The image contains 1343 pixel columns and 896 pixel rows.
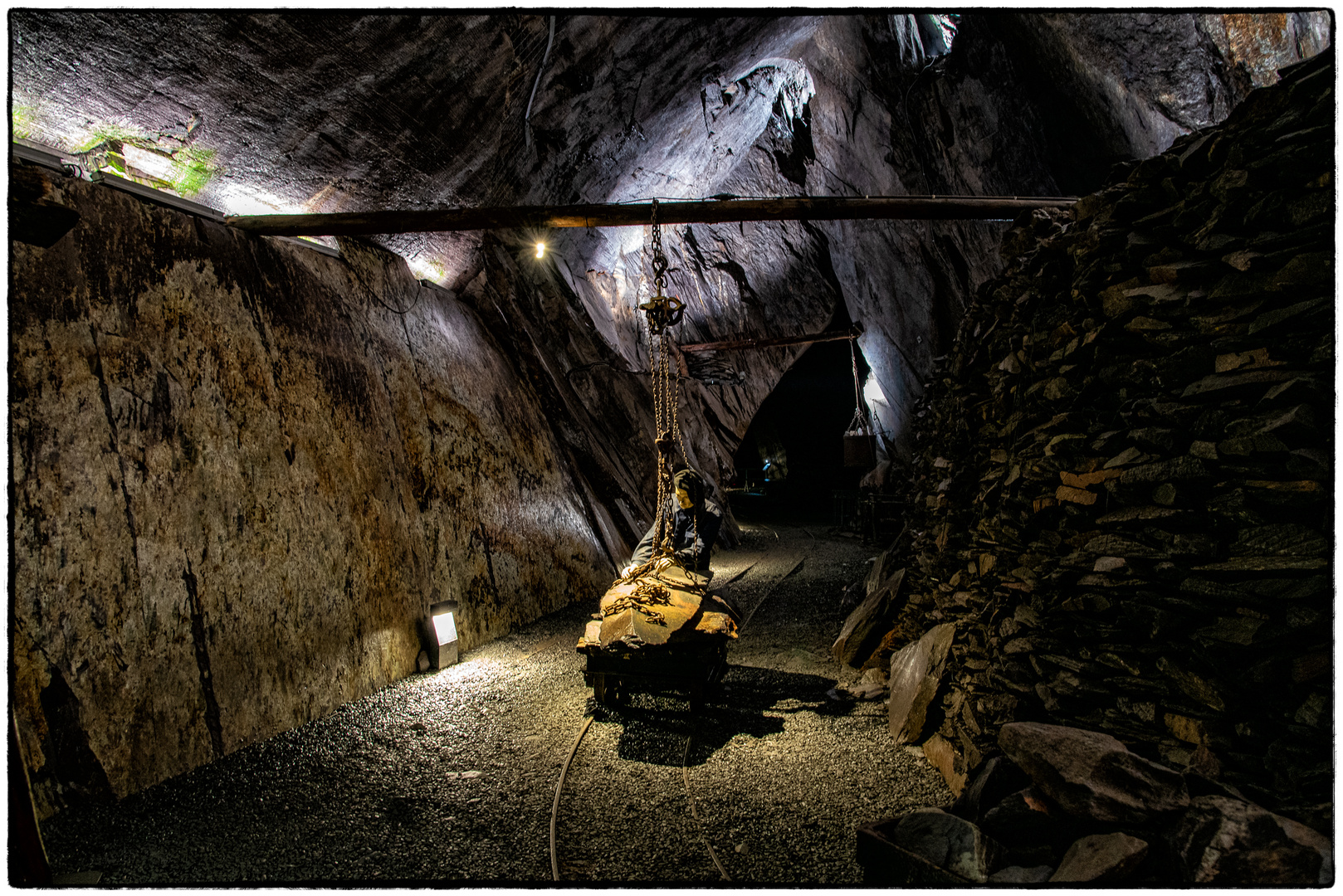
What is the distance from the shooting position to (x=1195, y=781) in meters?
2.41

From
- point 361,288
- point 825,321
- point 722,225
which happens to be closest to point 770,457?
point 825,321

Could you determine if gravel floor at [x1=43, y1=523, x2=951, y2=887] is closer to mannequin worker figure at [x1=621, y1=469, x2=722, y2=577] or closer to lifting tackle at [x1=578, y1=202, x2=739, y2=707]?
lifting tackle at [x1=578, y1=202, x2=739, y2=707]

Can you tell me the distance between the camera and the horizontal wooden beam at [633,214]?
4.79 metres

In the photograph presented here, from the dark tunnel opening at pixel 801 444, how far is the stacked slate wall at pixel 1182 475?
19252 millimetres

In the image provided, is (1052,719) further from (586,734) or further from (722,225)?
(722,225)

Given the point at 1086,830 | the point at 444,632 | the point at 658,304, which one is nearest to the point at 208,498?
the point at 444,632

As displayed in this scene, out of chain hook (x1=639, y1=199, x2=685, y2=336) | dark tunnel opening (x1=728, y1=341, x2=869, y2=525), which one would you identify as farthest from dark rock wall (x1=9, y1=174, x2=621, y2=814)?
dark tunnel opening (x1=728, y1=341, x2=869, y2=525)

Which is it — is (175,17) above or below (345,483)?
above

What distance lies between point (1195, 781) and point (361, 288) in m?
7.83

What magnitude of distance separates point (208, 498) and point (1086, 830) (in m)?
5.64

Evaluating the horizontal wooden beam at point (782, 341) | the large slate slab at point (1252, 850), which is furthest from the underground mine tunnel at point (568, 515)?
the horizontal wooden beam at point (782, 341)

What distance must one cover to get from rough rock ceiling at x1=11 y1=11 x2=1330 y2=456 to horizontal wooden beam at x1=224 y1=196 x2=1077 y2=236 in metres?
0.84

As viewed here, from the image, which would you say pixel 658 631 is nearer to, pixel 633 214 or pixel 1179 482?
pixel 1179 482

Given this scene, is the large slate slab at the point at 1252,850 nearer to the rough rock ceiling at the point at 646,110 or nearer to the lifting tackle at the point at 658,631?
the lifting tackle at the point at 658,631
